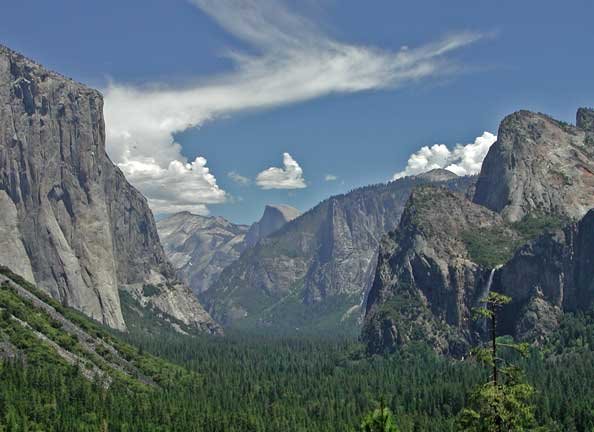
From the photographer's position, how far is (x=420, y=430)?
586 feet

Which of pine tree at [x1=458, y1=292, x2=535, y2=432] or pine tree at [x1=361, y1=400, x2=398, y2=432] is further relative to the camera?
pine tree at [x1=361, y1=400, x2=398, y2=432]

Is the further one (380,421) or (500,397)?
(380,421)

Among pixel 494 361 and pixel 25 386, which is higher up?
pixel 494 361

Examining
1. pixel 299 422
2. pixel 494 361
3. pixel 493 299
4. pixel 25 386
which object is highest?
pixel 493 299

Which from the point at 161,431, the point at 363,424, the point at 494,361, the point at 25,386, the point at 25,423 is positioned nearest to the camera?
the point at 494,361

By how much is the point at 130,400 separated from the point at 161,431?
34.4 meters

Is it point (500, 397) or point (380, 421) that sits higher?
point (500, 397)

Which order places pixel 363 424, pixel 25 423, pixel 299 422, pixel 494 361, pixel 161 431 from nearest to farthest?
pixel 494 361
pixel 363 424
pixel 25 423
pixel 161 431
pixel 299 422

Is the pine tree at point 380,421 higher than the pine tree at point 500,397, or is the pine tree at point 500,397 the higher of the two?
the pine tree at point 500,397

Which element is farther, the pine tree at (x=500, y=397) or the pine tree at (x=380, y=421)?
the pine tree at (x=380, y=421)

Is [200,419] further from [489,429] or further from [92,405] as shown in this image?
[489,429]

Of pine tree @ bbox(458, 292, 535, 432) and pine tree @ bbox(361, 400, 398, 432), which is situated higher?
pine tree @ bbox(458, 292, 535, 432)

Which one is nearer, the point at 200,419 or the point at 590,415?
the point at 590,415

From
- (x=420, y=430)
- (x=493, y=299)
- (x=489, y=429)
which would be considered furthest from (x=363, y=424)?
(x=420, y=430)
